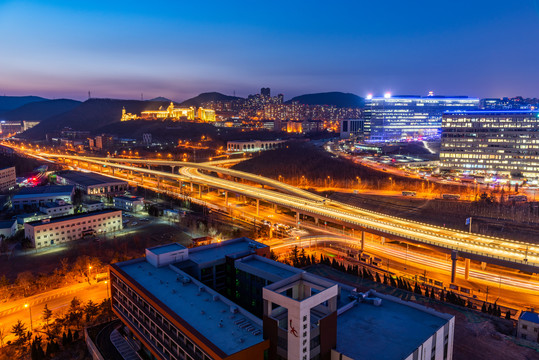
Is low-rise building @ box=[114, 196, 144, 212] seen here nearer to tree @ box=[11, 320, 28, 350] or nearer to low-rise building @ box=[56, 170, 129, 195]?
low-rise building @ box=[56, 170, 129, 195]

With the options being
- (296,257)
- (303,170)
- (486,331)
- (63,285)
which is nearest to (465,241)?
(486,331)

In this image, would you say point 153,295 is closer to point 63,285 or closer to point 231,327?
point 231,327

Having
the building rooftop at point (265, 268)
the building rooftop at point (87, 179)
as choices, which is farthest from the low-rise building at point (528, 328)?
the building rooftop at point (87, 179)

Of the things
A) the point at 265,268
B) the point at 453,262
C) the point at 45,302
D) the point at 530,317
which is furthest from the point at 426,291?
the point at 45,302

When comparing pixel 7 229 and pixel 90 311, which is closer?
pixel 90 311

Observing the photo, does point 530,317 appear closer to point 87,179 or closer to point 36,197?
point 36,197

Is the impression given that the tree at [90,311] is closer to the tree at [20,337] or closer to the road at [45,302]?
the road at [45,302]
